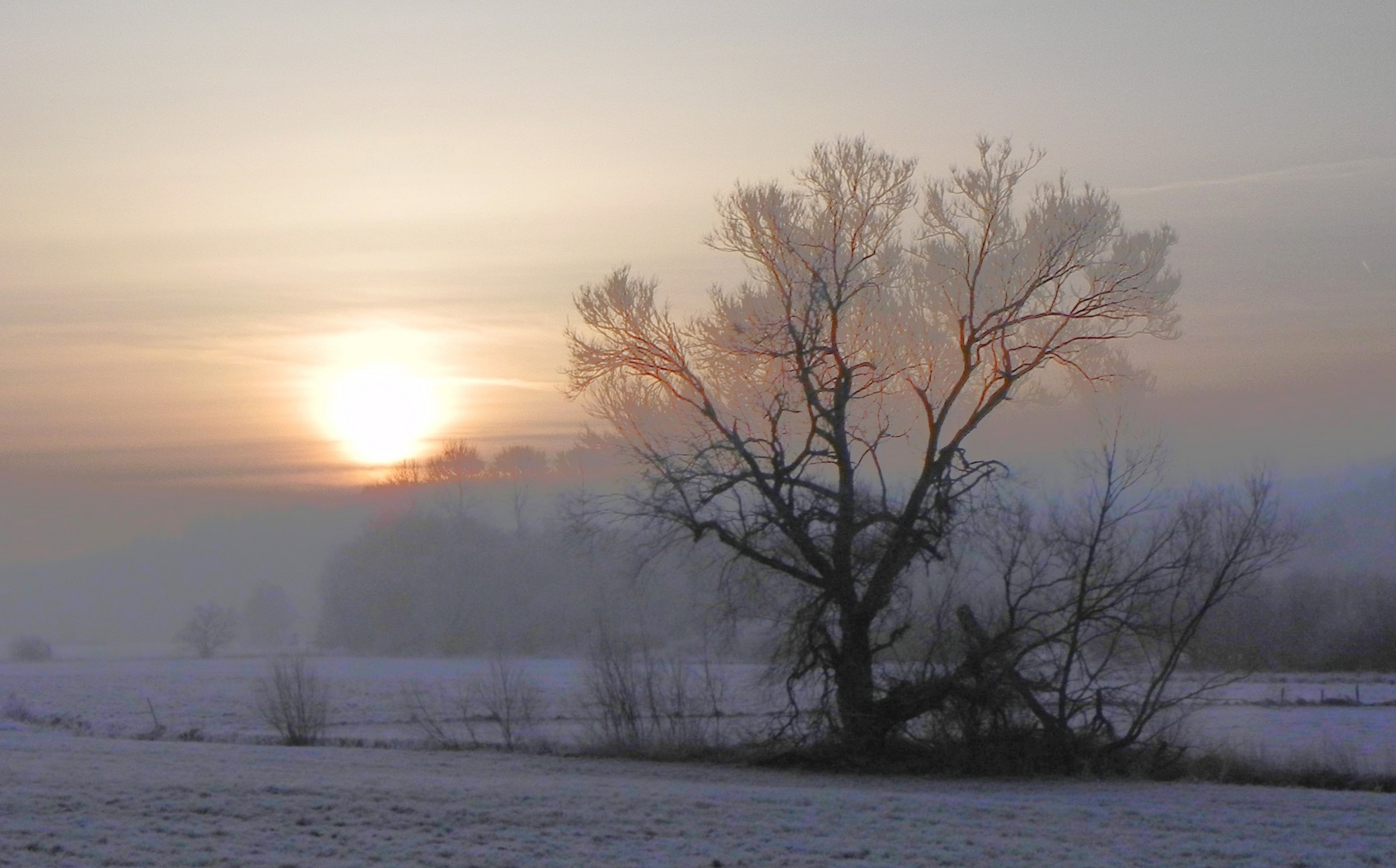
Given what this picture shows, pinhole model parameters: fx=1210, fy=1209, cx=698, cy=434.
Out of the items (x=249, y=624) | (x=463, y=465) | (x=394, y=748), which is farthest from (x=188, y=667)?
(x=394, y=748)

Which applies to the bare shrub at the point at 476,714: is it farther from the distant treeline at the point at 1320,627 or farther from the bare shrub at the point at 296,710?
the distant treeline at the point at 1320,627

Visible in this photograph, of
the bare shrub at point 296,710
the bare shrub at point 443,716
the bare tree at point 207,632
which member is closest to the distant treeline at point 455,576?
the bare tree at point 207,632

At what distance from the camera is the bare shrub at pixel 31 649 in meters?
89.6

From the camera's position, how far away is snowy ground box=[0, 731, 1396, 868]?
1369cm

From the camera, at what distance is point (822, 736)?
79.9ft

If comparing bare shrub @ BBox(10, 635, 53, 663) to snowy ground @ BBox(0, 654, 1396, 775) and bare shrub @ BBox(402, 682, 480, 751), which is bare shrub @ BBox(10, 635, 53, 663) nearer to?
snowy ground @ BBox(0, 654, 1396, 775)

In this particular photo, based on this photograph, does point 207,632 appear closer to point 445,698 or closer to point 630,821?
point 445,698

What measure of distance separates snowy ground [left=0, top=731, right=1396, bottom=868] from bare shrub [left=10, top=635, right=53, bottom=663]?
77880 millimetres

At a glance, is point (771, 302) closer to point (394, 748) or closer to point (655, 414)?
point (655, 414)

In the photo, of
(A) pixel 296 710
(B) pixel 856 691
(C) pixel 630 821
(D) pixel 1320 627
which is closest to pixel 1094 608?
(B) pixel 856 691

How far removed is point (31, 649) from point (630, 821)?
90.6 meters

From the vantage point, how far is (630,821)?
632 inches

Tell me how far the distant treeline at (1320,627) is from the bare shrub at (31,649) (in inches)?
3178

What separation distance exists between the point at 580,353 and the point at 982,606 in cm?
978
